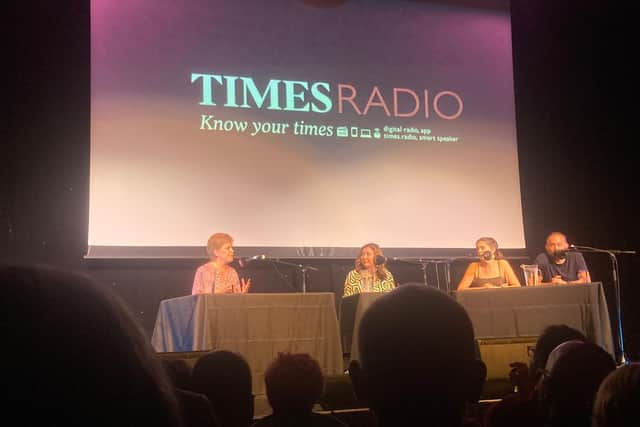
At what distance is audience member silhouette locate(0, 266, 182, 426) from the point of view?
0.43 meters

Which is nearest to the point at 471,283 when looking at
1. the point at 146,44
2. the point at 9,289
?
the point at 146,44

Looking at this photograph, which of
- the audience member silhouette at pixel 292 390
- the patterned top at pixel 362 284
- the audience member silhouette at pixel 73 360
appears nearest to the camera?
the audience member silhouette at pixel 73 360

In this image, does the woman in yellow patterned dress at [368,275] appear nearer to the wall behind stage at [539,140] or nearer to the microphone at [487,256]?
the microphone at [487,256]

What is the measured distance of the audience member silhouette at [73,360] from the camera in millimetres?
427

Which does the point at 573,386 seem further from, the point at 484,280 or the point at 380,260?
the point at 484,280

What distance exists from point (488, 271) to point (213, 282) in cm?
249

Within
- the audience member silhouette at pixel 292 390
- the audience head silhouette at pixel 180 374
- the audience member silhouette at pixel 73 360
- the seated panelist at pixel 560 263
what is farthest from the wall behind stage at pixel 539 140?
the audience member silhouette at pixel 73 360

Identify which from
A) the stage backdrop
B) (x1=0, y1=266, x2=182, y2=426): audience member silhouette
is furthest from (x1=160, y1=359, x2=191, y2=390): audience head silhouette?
the stage backdrop

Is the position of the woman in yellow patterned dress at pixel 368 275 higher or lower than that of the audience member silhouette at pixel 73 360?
higher

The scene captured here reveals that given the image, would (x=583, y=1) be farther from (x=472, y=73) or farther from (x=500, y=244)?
(x=500, y=244)

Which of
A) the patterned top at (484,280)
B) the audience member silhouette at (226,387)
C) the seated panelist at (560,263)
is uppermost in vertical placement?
the seated panelist at (560,263)

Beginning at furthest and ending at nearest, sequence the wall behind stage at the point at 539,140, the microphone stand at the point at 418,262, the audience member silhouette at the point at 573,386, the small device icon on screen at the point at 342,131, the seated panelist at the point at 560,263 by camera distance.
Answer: the small device icon on screen at the point at 342,131
the microphone stand at the point at 418,262
the seated panelist at the point at 560,263
the wall behind stage at the point at 539,140
the audience member silhouette at the point at 573,386

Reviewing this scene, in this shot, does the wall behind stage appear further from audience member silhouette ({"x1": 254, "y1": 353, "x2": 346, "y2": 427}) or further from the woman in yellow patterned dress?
audience member silhouette ({"x1": 254, "y1": 353, "x2": 346, "y2": 427})

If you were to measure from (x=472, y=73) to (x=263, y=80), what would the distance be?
7.59 ft
